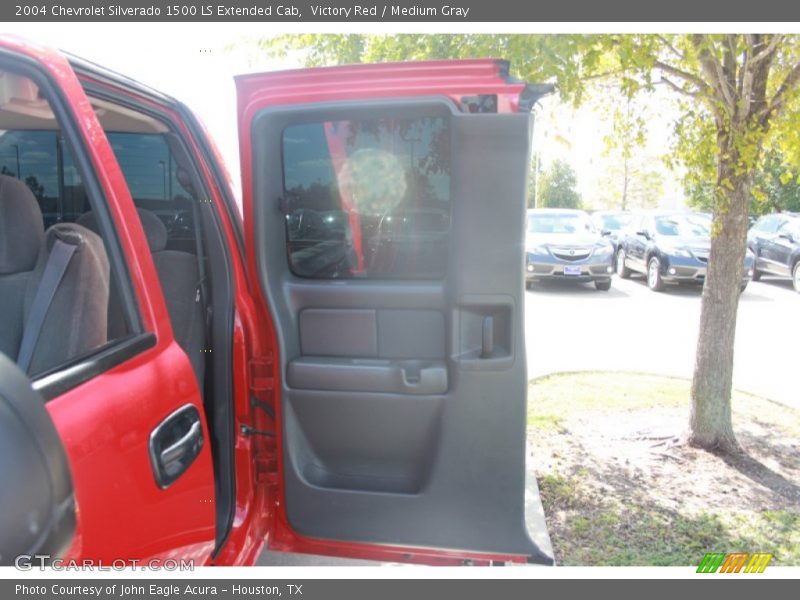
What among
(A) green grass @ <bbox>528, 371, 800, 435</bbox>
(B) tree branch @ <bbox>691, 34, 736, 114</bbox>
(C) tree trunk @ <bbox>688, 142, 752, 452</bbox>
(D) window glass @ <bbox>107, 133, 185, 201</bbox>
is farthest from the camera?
(A) green grass @ <bbox>528, 371, 800, 435</bbox>

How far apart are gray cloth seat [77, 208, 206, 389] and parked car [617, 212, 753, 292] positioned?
11.0 metres

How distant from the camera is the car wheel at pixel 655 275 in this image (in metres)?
12.6

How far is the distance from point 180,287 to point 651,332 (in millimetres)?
7941

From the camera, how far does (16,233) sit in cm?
200

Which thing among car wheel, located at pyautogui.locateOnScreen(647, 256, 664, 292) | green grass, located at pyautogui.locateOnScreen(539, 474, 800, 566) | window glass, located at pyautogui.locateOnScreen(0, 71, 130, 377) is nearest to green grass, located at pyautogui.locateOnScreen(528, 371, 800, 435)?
green grass, located at pyautogui.locateOnScreen(539, 474, 800, 566)

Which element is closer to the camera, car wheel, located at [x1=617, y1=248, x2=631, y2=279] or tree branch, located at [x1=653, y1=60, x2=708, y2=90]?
tree branch, located at [x1=653, y1=60, x2=708, y2=90]

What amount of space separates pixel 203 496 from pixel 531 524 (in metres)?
2.20

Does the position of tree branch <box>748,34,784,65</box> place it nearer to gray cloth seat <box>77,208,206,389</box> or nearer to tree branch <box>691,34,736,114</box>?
tree branch <box>691,34,736,114</box>

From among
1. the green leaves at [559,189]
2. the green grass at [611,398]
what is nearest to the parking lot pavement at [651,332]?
the green grass at [611,398]

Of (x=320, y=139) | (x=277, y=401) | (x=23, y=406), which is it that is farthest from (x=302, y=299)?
(x=23, y=406)

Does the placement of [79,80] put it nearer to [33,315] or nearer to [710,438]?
[33,315]

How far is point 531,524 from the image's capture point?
3443 millimetres

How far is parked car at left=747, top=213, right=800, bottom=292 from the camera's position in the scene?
41.5ft

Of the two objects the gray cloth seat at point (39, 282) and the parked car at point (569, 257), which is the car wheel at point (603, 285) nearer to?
the parked car at point (569, 257)
